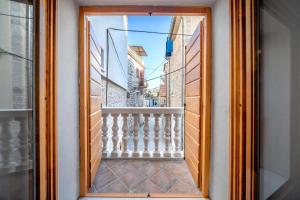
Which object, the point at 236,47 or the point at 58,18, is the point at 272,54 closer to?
the point at 236,47

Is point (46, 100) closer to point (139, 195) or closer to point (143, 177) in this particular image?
point (139, 195)

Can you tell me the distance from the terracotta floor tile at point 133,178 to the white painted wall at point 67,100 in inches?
23.6

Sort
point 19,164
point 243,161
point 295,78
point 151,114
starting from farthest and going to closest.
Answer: point 151,114 → point 243,161 → point 19,164 → point 295,78

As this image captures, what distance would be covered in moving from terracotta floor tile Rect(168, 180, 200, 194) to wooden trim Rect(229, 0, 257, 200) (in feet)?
2.54

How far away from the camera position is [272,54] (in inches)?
37.0

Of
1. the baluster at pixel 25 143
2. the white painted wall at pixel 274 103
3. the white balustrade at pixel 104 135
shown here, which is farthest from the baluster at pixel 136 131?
the white painted wall at pixel 274 103

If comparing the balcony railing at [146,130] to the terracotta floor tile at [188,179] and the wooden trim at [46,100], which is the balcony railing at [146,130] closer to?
the terracotta floor tile at [188,179]

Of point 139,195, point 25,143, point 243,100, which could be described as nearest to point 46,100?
point 25,143

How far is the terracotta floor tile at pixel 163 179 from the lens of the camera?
212cm

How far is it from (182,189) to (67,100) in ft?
4.96

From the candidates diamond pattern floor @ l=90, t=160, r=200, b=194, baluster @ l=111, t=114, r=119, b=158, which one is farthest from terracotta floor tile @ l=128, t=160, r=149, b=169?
baluster @ l=111, t=114, r=119, b=158

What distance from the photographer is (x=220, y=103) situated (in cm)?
158

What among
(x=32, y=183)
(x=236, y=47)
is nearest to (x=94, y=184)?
(x=32, y=183)

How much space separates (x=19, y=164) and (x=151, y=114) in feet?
6.74
